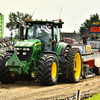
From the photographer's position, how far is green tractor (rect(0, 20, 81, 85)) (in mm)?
10906

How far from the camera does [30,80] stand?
13180 millimetres

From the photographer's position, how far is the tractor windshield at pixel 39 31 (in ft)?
40.2

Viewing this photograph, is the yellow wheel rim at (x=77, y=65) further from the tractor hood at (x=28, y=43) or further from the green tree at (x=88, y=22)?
the green tree at (x=88, y=22)

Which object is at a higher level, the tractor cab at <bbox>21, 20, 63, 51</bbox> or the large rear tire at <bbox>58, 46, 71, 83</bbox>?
the tractor cab at <bbox>21, 20, 63, 51</bbox>

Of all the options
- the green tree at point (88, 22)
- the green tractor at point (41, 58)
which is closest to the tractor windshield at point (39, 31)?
the green tractor at point (41, 58)

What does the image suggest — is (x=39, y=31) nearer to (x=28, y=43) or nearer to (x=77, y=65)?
(x=28, y=43)

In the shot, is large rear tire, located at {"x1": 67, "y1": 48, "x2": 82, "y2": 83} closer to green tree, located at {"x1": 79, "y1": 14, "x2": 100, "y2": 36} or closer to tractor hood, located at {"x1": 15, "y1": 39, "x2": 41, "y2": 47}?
tractor hood, located at {"x1": 15, "y1": 39, "x2": 41, "y2": 47}

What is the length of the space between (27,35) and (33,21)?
0.67 m

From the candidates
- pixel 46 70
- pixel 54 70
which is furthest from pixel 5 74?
pixel 54 70

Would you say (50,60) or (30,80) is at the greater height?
(50,60)

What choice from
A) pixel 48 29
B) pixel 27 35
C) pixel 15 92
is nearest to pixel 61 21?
pixel 48 29

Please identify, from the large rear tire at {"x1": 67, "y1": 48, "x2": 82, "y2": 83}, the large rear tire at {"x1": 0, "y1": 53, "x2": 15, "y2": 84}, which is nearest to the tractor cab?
the large rear tire at {"x1": 67, "y1": 48, "x2": 82, "y2": 83}

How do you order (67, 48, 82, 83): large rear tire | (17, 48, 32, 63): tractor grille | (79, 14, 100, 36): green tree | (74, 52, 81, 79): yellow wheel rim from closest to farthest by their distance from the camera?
(17, 48, 32, 63): tractor grille
(67, 48, 82, 83): large rear tire
(74, 52, 81, 79): yellow wheel rim
(79, 14, 100, 36): green tree

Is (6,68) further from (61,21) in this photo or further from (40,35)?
(61,21)
